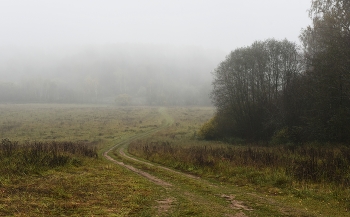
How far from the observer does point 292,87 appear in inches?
1186

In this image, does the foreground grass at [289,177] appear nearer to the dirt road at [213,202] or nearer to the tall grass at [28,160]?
the dirt road at [213,202]

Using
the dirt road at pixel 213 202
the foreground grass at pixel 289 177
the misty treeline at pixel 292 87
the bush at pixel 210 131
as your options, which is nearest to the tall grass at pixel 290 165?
the foreground grass at pixel 289 177

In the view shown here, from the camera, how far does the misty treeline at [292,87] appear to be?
70.5ft

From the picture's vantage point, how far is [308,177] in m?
12.1

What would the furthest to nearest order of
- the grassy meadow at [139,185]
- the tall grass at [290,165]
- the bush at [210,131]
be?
the bush at [210,131] < the tall grass at [290,165] < the grassy meadow at [139,185]

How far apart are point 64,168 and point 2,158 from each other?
3.64m

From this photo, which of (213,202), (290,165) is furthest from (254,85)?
(213,202)

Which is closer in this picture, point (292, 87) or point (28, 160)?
point (28, 160)

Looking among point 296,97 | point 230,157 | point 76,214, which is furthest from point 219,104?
point 76,214

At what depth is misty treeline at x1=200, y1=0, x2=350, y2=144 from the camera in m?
21.5

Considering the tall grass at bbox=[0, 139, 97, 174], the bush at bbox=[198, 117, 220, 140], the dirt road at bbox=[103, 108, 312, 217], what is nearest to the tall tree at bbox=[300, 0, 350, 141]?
the dirt road at bbox=[103, 108, 312, 217]

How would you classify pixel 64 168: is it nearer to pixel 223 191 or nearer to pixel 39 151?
pixel 39 151

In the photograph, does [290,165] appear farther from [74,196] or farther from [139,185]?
[74,196]

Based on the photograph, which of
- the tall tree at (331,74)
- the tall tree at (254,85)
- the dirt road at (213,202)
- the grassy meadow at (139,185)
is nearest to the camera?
the grassy meadow at (139,185)
